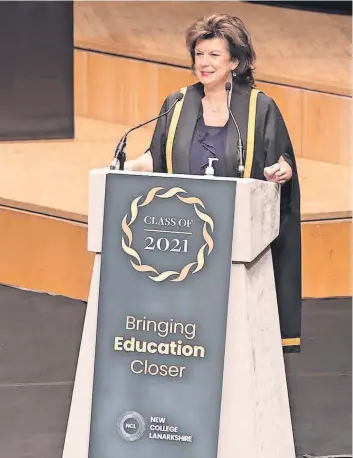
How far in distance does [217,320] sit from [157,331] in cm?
14

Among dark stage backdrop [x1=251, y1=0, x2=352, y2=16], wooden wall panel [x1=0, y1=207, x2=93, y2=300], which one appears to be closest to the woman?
wooden wall panel [x1=0, y1=207, x2=93, y2=300]

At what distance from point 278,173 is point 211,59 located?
31 centimetres

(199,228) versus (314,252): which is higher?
(314,252)

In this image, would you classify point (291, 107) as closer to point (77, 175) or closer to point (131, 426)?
point (77, 175)

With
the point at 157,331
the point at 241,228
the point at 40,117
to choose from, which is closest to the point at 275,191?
the point at 241,228

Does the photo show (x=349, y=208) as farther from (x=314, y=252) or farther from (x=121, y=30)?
(x=121, y=30)

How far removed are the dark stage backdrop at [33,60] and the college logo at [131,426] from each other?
10.8 feet

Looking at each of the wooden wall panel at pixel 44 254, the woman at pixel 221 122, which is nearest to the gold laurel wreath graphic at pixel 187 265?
the woman at pixel 221 122

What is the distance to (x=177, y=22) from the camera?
7066 mm

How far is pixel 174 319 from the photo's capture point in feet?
9.94

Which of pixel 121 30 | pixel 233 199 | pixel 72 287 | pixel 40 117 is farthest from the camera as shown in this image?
pixel 121 30

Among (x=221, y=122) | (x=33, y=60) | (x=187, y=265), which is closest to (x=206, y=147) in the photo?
(x=221, y=122)

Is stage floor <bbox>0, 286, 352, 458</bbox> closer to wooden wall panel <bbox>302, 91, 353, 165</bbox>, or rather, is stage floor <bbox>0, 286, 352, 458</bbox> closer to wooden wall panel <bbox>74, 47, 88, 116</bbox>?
wooden wall panel <bbox>302, 91, 353, 165</bbox>

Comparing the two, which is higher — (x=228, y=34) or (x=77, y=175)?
(x=77, y=175)
